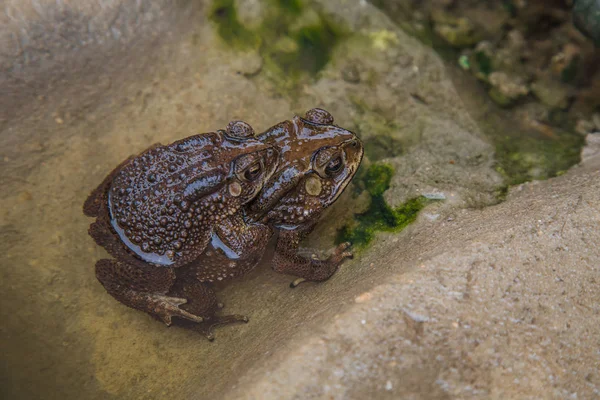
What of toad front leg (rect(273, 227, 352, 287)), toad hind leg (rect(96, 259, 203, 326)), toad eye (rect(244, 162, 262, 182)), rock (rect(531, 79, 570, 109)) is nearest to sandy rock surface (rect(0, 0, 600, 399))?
toad front leg (rect(273, 227, 352, 287))

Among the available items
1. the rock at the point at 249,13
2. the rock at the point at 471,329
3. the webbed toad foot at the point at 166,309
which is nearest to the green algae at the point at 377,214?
the rock at the point at 471,329

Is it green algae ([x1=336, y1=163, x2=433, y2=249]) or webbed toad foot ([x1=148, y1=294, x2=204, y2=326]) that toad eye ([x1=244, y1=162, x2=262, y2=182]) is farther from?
webbed toad foot ([x1=148, y1=294, x2=204, y2=326])

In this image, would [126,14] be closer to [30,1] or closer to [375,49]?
[30,1]

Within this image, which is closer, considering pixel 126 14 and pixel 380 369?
pixel 380 369

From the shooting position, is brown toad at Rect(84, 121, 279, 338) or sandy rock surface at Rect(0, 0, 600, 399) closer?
sandy rock surface at Rect(0, 0, 600, 399)

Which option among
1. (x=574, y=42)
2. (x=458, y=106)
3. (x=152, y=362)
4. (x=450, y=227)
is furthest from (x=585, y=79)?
(x=152, y=362)

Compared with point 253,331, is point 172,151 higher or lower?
higher
